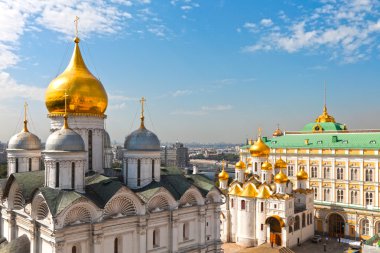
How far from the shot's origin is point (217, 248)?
23531 millimetres

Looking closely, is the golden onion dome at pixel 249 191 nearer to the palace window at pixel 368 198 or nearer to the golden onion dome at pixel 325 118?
the palace window at pixel 368 198

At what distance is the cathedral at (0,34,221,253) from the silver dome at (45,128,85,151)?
0.05 m

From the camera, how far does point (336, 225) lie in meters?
34.0

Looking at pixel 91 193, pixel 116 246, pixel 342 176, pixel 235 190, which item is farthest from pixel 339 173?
pixel 91 193

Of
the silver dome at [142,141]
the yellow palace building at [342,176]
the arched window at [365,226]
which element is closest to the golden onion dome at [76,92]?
the silver dome at [142,141]

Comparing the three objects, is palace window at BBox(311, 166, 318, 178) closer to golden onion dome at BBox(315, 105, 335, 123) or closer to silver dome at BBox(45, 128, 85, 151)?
golden onion dome at BBox(315, 105, 335, 123)

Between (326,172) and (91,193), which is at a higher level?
(91,193)

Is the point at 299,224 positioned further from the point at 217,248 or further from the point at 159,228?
the point at 159,228

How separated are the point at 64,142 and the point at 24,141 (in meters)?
6.64

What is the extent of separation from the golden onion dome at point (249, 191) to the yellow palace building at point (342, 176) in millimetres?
3025

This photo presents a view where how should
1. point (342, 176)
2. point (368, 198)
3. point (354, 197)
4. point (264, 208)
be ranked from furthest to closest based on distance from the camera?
1. point (342, 176)
2. point (354, 197)
3. point (368, 198)
4. point (264, 208)

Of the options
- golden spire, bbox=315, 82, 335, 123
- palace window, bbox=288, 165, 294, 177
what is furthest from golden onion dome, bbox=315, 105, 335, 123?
palace window, bbox=288, 165, 294, 177

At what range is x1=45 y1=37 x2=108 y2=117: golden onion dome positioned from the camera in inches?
832

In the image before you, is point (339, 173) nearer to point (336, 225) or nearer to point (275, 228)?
point (336, 225)
